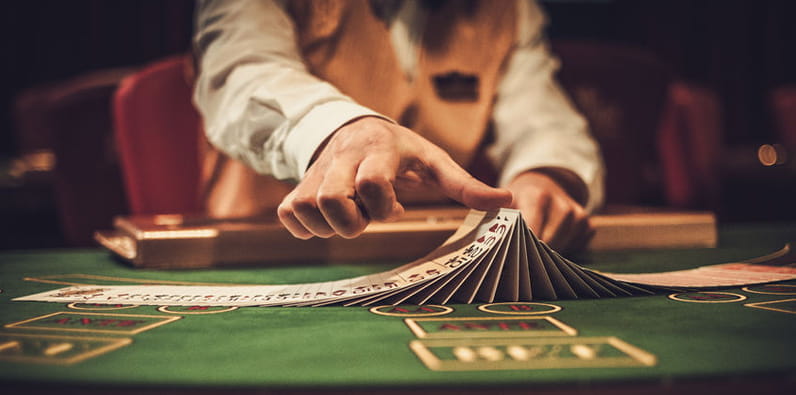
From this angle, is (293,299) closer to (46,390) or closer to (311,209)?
(311,209)

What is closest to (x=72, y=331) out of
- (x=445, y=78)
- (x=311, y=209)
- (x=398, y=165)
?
(x=311, y=209)

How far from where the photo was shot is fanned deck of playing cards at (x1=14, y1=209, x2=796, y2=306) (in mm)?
711

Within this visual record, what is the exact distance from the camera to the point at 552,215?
1068 mm

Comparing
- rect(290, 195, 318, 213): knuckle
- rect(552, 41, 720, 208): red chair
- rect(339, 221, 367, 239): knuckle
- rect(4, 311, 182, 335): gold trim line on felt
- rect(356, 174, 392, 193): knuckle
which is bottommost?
rect(4, 311, 182, 335): gold trim line on felt

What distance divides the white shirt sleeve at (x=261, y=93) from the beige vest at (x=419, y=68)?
0.13m

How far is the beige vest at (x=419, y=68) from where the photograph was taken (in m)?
1.65

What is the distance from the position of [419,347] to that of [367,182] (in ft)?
0.87

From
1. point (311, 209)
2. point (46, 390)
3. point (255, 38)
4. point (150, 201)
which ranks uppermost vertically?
point (255, 38)

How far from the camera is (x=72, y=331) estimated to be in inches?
22.5

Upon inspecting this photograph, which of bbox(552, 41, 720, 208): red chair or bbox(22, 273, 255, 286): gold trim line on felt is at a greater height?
bbox(552, 41, 720, 208): red chair

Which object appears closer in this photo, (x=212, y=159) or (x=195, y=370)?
(x=195, y=370)

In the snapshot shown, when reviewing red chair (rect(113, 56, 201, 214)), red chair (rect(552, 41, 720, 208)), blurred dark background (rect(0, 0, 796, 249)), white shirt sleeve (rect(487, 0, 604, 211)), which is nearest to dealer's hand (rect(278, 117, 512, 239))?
white shirt sleeve (rect(487, 0, 604, 211))

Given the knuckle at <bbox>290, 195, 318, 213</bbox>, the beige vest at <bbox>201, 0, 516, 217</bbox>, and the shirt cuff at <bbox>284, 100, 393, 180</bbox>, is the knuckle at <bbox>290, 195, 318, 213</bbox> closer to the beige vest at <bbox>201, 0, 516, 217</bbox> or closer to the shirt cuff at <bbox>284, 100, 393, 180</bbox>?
the shirt cuff at <bbox>284, 100, 393, 180</bbox>

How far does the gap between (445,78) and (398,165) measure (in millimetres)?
986
